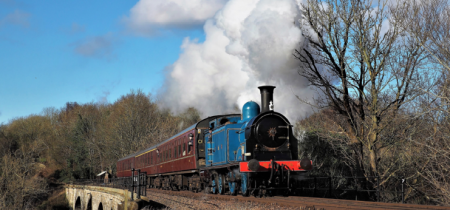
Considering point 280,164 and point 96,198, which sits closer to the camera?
point 280,164

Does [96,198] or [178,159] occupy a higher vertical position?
[178,159]

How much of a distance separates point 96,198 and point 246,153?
2972cm

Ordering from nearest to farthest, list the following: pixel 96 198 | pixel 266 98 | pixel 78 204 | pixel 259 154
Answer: pixel 259 154 → pixel 266 98 → pixel 96 198 → pixel 78 204

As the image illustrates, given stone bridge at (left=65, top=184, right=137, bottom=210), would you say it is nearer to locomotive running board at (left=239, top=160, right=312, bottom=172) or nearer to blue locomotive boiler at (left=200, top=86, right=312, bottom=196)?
blue locomotive boiler at (left=200, top=86, right=312, bottom=196)

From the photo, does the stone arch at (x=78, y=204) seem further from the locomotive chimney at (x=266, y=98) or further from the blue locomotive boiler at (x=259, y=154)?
the locomotive chimney at (x=266, y=98)

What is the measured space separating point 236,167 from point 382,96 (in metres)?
7.20

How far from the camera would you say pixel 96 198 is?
37.4m

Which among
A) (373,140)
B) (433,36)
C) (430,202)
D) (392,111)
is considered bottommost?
(430,202)

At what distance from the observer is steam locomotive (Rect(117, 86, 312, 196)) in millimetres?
11852

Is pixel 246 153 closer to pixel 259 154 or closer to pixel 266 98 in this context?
pixel 259 154

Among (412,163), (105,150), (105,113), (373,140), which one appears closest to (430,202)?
(412,163)

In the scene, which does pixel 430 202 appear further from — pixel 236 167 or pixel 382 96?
pixel 236 167

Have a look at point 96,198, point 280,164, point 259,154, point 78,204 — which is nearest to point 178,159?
point 259,154

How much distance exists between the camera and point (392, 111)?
603 inches
